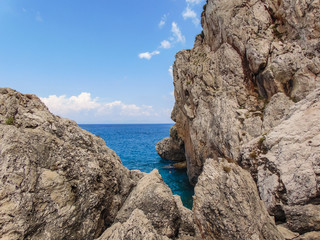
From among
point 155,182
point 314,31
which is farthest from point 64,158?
point 314,31

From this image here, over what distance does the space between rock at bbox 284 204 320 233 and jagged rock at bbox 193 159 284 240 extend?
1707 millimetres

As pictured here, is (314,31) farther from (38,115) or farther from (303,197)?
(38,115)

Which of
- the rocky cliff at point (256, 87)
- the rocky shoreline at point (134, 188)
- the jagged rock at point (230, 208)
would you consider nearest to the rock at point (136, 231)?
the rocky shoreline at point (134, 188)

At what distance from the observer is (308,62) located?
2505 cm

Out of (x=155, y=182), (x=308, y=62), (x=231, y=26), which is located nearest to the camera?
(x=155, y=182)

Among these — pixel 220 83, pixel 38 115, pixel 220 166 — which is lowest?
pixel 220 166

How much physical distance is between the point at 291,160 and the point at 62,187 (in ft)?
48.6

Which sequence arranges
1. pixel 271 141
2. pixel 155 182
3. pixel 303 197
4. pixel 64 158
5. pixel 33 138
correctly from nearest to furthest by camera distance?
pixel 33 138, pixel 64 158, pixel 303 197, pixel 155 182, pixel 271 141

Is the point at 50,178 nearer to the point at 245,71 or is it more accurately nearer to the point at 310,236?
→ the point at 310,236

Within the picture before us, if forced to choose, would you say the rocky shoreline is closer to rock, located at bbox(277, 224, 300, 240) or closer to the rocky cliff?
rock, located at bbox(277, 224, 300, 240)

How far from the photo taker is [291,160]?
515 inches

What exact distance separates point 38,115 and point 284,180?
16491 mm

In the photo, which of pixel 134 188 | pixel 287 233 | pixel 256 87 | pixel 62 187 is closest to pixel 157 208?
pixel 134 188

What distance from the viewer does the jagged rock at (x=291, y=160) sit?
38.3 feet
